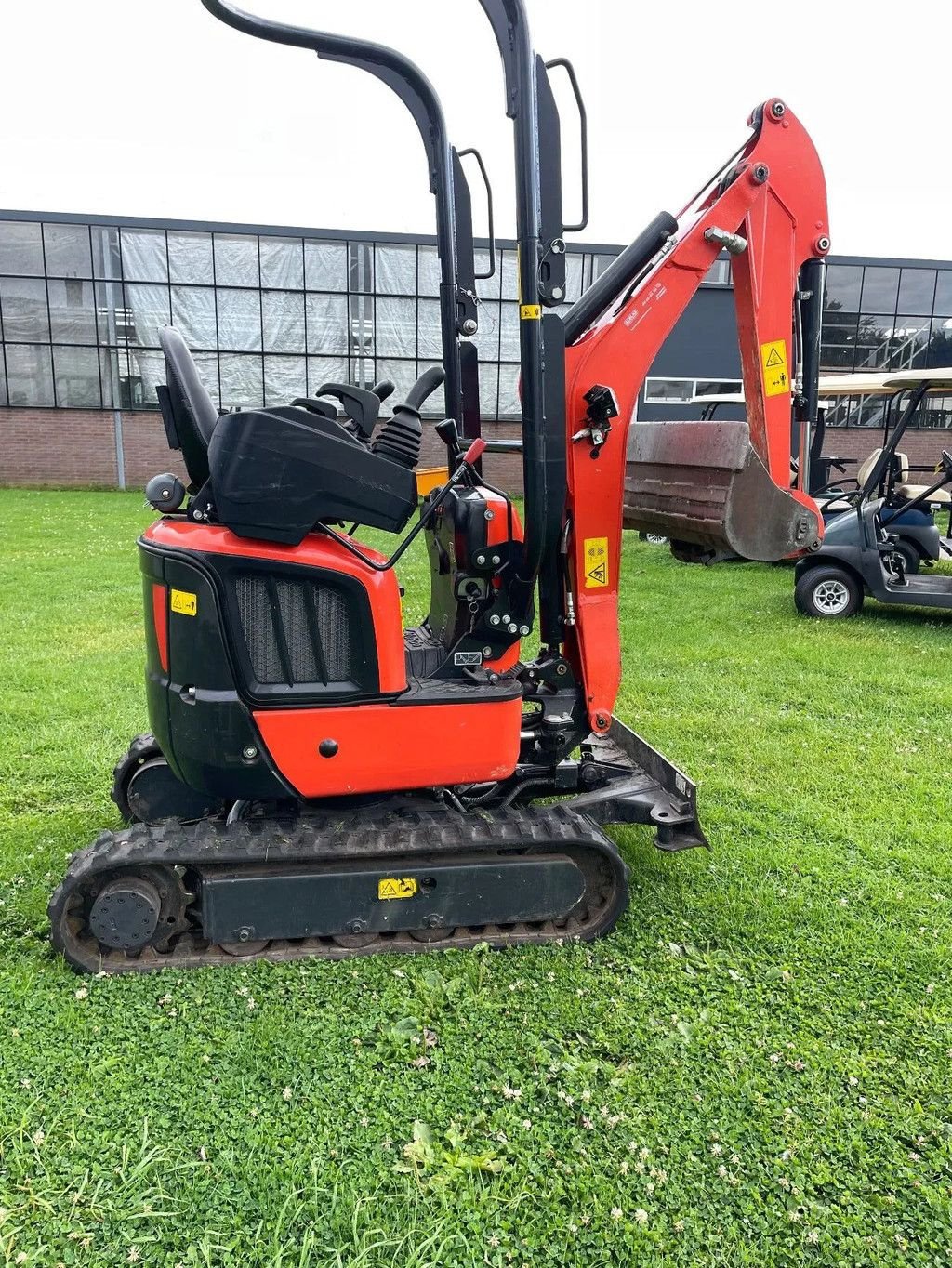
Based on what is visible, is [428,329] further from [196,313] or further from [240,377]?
[196,313]

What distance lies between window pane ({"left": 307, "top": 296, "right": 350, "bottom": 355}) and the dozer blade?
22095mm

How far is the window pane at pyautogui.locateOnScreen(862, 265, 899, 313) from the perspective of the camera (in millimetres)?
26312

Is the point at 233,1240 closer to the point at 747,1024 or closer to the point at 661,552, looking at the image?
the point at 747,1024

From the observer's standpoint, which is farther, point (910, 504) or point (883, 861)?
point (910, 504)

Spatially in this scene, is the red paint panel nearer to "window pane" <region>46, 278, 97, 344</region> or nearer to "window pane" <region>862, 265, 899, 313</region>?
"window pane" <region>46, 278, 97, 344</region>

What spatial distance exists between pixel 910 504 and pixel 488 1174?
27.7 feet

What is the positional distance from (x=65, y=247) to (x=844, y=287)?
872 inches

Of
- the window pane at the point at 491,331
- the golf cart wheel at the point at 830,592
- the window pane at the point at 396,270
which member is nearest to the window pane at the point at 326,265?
the window pane at the point at 396,270

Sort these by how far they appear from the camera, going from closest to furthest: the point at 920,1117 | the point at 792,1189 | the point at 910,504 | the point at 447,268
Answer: the point at 792,1189 → the point at 920,1117 → the point at 447,268 → the point at 910,504

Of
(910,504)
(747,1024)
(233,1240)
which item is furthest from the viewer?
(910,504)

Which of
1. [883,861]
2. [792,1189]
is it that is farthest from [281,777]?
[883,861]

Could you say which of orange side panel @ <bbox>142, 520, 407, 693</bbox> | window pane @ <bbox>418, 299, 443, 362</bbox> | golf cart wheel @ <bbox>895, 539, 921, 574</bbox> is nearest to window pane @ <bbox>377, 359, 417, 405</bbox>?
window pane @ <bbox>418, 299, 443, 362</bbox>

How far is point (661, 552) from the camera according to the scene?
44.7 feet

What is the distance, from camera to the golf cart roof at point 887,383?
29.8ft
